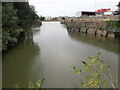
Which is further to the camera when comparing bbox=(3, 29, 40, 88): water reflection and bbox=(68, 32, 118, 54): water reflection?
bbox=(68, 32, 118, 54): water reflection

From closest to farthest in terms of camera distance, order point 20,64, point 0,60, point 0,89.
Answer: point 0,89
point 20,64
point 0,60

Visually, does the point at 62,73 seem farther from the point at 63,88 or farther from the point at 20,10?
the point at 20,10

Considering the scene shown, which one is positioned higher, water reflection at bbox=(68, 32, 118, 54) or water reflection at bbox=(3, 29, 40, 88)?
water reflection at bbox=(68, 32, 118, 54)

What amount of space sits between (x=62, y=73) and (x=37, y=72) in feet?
4.88

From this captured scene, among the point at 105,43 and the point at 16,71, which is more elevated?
the point at 105,43

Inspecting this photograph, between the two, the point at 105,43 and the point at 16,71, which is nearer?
the point at 16,71

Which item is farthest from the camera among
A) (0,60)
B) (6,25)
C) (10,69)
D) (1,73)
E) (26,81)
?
(6,25)

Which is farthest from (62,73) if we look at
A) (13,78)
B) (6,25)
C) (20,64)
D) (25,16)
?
(25,16)

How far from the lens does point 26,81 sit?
6.31 meters

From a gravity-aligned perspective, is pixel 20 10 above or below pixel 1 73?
above

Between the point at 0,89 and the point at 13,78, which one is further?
the point at 13,78

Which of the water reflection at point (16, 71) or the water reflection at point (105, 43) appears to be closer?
the water reflection at point (16, 71)

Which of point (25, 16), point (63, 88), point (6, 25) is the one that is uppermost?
point (25, 16)

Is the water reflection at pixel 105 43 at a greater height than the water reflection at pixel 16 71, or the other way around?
the water reflection at pixel 105 43
